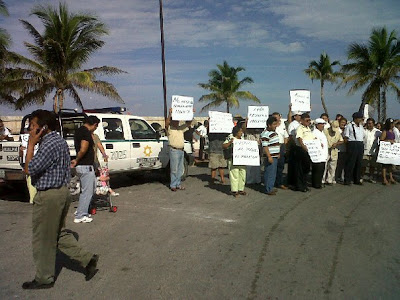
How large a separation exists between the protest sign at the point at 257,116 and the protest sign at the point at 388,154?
346 centimetres

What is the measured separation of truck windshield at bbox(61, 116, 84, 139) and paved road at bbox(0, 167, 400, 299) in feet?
5.82

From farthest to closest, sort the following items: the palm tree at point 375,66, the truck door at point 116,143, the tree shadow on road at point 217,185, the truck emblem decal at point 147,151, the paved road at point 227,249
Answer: the palm tree at point 375,66
the truck emblem decal at point 147,151
the tree shadow on road at point 217,185
the truck door at point 116,143
the paved road at point 227,249

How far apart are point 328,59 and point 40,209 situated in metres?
42.8

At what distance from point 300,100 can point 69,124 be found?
19.0ft

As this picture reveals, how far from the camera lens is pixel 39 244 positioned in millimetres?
3691

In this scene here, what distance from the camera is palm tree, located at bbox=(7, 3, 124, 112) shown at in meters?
17.8

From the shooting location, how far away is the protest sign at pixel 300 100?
31.1 ft

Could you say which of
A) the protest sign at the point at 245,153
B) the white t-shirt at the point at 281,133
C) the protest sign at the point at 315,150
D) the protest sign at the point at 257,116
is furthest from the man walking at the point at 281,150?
the protest sign at the point at 245,153

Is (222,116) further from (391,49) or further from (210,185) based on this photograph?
(391,49)

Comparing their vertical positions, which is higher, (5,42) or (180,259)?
(5,42)

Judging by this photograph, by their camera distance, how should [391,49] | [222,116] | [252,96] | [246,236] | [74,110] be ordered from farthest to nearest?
1. [252,96]
2. [391,49]
3. [222,116]
4. [74,110]
5. [246,236]

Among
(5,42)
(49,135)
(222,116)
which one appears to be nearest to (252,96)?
(5,42)

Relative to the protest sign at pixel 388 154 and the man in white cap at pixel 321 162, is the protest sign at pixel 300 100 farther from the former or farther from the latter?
the protest sign at pixel 388 154

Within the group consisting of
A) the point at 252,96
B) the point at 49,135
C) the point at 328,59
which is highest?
the point at 328,59
